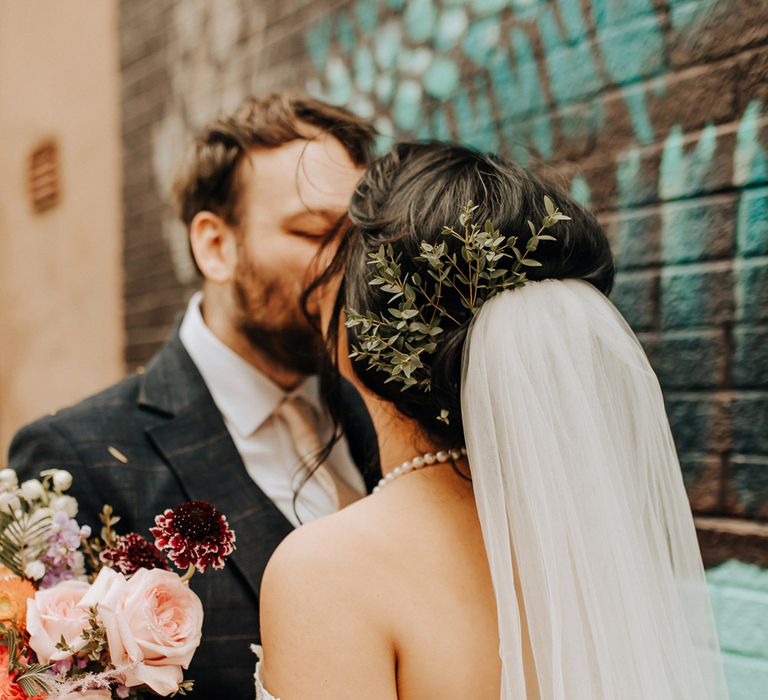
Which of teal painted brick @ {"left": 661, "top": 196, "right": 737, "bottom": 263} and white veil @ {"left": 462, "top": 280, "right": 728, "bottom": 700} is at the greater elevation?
teal painted brick @ {"left": 661, "top": 196, "right": 737, "bottom": 263}

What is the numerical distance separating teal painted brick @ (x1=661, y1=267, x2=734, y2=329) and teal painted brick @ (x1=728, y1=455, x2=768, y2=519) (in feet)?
1.08

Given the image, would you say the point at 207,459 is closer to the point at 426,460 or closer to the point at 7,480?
A: the point at 7,480

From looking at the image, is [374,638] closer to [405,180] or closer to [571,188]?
[405,180]

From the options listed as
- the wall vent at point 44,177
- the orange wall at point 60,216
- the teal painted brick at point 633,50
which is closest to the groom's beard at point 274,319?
the teal painted brick at point 633,50

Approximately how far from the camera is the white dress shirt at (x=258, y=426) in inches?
92.1

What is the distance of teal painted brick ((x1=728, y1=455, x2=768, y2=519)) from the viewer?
1.95 m

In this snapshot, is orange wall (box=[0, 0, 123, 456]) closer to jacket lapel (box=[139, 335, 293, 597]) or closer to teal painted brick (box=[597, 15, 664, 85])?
jacket lapel (box=[139, 335, 293, 597])

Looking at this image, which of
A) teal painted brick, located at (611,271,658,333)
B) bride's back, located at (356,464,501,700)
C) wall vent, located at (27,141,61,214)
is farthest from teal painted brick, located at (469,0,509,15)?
wall vent, located at (27,141,61,214)

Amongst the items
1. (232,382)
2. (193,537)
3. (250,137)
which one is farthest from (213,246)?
(193,537)

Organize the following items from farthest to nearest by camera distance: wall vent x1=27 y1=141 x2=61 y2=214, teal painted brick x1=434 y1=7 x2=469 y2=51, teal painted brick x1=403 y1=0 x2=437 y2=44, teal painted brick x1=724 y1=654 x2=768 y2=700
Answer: wall vent x1=27 y1=141 x2=61 y2=214 → teal painted brick x1=403 y1=0 x2=437 y2=44 → teal painted brick x1=434 y1=7 x2=469 y2=51 → teal painted brick x1=724 y1=654 x2=768 y2=700

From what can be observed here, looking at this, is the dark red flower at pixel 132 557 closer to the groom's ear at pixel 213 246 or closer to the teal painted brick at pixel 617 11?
the groom's ear at pixel 213 246

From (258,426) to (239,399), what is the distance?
9cm

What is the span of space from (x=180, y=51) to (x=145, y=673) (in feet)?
11.2

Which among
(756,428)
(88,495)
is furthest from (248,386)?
(756,428)
